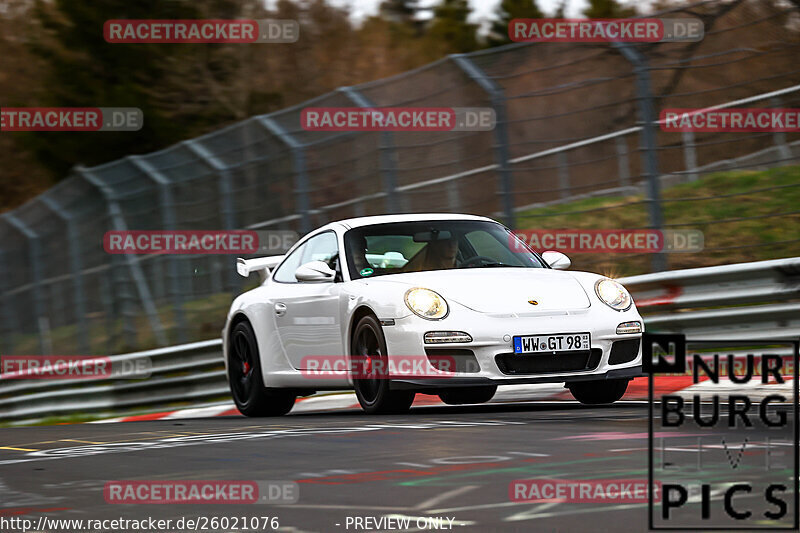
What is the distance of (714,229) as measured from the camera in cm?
1245

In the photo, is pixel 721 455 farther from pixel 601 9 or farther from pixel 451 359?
pixel 601 9

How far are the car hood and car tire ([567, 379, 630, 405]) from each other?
0.61 m

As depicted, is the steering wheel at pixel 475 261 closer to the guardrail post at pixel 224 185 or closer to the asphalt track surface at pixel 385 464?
the asphalt track surface at pixel 385 464

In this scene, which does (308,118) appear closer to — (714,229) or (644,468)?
(714,229)

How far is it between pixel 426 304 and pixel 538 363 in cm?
72

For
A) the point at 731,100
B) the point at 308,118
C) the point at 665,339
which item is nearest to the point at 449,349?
the point at 731,100

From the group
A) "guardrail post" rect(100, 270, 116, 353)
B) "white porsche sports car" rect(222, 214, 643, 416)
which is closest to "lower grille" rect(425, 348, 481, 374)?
"white porsche sports car" rect(222, 214, 643, 416)

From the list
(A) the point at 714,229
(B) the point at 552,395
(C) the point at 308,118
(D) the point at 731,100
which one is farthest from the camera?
(C) the point at 308,118

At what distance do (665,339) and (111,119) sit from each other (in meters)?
27.4

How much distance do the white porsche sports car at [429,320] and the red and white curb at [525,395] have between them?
416 mm

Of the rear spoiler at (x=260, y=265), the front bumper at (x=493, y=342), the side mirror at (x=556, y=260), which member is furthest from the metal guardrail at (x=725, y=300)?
the rear spoiler at (x=260, y=265)

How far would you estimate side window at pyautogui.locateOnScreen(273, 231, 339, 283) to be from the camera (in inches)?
377

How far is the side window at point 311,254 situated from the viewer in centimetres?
958

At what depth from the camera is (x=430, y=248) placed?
9.31m
